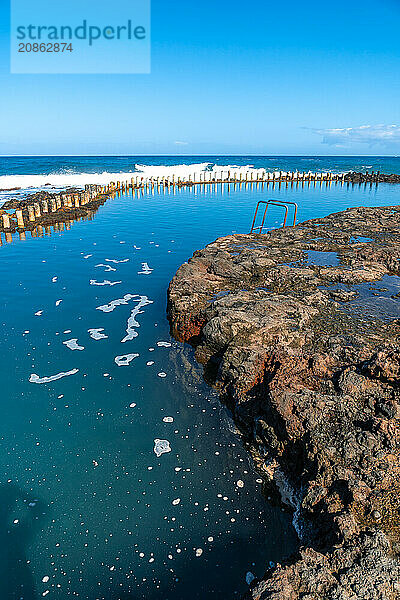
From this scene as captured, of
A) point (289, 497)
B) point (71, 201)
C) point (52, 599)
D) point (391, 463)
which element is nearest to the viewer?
point (52, 599)

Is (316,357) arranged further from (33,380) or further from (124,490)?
(33,380)

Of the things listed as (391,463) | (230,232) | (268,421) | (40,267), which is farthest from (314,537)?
(230,232)

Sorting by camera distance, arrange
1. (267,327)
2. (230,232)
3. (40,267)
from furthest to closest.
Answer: (230,232) → (40,267) → (267,327)

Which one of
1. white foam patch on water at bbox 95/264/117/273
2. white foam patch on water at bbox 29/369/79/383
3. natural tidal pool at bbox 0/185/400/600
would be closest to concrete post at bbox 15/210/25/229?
white foam patch on water at bbox 95/264/117/273

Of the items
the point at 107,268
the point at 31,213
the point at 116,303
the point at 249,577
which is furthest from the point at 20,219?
the point at 249,577

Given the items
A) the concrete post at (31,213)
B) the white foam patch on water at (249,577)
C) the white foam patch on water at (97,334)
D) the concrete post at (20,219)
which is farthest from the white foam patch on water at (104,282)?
the concrete post at (31,213)

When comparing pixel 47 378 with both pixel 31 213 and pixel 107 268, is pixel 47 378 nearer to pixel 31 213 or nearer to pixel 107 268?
pixel 107 268
